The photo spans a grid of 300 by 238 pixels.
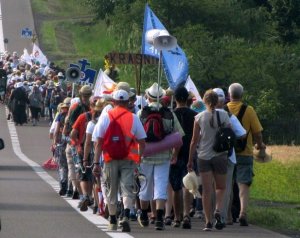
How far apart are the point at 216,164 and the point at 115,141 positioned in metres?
1.38

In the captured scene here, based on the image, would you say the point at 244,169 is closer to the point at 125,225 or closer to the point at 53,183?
the point at 125,225

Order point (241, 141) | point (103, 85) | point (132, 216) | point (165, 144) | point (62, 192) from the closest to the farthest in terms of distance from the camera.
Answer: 1. point (165, 144)
2. point (132, 216)
3. point (241, 141)
4. point (62, 192)
5. point (103, 85)

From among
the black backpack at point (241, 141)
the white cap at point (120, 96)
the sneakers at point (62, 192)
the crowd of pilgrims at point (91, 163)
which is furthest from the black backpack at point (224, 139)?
the sneakers at point (62, 192)

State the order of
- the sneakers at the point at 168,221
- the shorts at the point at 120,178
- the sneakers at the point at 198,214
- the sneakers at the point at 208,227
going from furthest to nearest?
the sneakers at the point at 198,214 < the sneakers at the point at 168,221 < the sneakers at the point at 208,227 < the shorts at the point at 120,178

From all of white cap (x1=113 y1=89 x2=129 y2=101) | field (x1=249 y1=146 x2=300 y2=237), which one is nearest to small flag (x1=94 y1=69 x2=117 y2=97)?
field (x1=249 y1=146 x2=300 y2=237)

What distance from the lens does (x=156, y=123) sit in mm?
16547

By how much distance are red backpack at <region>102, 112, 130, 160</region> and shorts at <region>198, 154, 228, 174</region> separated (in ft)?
3.55

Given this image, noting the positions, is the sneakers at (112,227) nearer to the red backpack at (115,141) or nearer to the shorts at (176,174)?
the red backpack at (115,141)

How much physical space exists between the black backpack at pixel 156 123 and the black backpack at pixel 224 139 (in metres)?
0.66

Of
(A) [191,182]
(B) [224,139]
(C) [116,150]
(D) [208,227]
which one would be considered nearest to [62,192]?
(A) [191,182]

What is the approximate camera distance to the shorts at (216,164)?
1634 centimetres

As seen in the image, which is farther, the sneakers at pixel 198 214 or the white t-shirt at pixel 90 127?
the sneakers at pixel 198 214

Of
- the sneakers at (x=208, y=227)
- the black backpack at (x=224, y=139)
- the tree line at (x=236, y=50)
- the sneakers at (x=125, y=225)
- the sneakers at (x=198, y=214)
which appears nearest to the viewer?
the sneakers at (x=125, y=225)

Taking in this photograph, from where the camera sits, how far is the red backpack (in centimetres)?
1585
